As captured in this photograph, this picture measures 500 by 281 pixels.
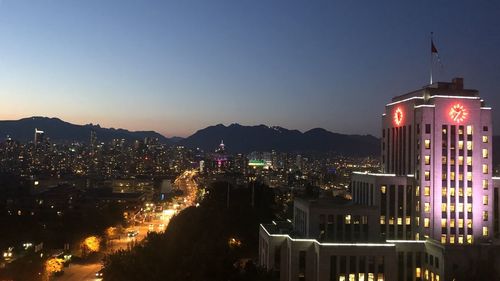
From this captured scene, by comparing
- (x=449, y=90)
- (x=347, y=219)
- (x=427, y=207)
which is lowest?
(x=347, y=219)

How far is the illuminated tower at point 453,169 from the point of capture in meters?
31.3

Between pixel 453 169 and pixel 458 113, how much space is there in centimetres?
369

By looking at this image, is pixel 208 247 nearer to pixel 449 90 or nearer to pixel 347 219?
pixel 347 219

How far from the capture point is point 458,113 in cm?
3183

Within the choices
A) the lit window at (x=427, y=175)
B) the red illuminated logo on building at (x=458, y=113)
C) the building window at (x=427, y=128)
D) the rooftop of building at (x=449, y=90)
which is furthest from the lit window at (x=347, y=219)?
the rooftop of building at (x=449, y=90)

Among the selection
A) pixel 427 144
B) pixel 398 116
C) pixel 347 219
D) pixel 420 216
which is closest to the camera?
pixel 347 219

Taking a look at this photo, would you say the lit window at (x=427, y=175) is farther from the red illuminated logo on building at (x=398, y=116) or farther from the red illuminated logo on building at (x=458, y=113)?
the red illuminated logo on building at (x=398, y=116)

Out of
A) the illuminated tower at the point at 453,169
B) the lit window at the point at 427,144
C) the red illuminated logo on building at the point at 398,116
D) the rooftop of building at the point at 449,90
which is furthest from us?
the red illuminated logo on building at the point at 398,116

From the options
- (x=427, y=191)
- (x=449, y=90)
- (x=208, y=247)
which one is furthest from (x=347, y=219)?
(x=449, y=90)

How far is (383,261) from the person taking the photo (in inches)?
1129

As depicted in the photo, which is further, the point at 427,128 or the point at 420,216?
the point at 427,128

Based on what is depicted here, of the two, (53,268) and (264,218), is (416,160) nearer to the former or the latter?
(264,218)

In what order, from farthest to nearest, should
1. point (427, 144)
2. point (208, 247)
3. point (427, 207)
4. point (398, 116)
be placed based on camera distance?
1. point (398, 116)
2. point (427, 144)
3. point (427, 207)
4. point (208, 247)

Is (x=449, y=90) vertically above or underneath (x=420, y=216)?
above
